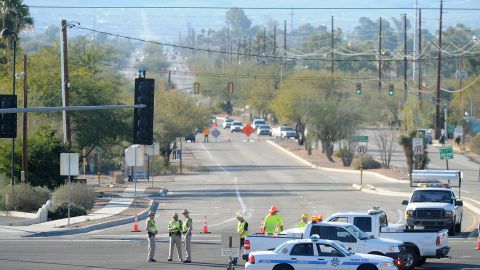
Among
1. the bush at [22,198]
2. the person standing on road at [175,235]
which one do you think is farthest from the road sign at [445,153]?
the person standing on road at [175,235]

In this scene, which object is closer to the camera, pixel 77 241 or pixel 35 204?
pixel 77 241

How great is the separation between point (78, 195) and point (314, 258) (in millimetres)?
26320

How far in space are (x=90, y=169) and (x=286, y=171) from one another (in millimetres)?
14937

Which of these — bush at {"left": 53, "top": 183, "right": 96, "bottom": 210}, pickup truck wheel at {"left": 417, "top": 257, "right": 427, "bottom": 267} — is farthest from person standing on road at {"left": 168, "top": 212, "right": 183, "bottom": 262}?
bush at {"left": 53, "top": 183, "right": 96, "bottom": 210}

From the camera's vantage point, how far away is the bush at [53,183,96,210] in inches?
1953

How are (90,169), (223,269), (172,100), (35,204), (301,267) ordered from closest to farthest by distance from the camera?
(301,267), (223,269), (35,204), (90,169), (172,100)

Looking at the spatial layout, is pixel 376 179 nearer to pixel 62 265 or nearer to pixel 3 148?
pixel 3 148

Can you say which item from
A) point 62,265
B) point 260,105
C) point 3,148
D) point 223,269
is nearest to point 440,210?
point 223,269

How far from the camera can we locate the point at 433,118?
4833 inches

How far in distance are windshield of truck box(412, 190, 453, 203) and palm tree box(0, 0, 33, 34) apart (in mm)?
43663

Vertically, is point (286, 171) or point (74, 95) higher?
point (74, 95)

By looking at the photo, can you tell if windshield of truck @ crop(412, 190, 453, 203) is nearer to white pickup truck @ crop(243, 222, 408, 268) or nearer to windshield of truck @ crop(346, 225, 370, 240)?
white pickup truck @ crop(243, 222, 408, 268)

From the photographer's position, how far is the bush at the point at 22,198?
161 ft

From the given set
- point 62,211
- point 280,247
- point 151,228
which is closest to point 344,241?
point 280,247
